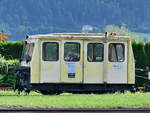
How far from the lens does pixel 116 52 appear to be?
67.3 ft

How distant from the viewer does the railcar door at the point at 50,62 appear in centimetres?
2011

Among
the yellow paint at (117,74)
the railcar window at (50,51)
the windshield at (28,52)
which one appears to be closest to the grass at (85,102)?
the yellow paint at (117,74)

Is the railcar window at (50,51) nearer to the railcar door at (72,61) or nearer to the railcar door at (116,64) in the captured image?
the railcar door at (72,61)

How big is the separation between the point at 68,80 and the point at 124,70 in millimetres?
2102

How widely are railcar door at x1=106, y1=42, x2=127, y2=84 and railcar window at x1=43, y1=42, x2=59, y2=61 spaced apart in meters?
1.94

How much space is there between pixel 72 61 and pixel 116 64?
1.63 meters

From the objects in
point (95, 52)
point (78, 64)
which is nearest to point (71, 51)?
point (78, 64)

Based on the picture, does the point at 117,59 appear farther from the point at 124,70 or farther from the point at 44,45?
the point at 44,45

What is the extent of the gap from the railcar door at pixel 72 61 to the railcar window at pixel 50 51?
0.79 feet

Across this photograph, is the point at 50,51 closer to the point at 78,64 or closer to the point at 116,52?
the point at 78,64

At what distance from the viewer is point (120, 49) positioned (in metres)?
20.7

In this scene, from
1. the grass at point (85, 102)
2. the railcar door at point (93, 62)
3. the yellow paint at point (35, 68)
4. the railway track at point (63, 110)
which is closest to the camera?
the railway track at point (63, 110)

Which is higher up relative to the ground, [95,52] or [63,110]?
[95,52]

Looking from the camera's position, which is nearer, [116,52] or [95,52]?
[95,52]
